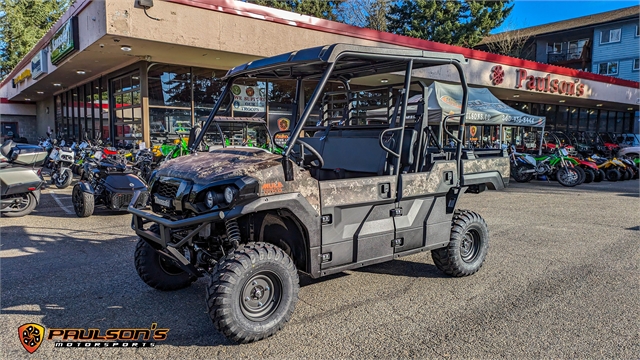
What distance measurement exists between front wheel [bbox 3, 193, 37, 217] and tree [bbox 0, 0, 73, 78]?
3293 cm

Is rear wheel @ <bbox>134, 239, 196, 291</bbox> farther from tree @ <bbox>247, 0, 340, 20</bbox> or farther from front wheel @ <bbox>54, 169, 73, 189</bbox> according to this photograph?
tree @ <bbox>247, 0, 340, 20</bbox>

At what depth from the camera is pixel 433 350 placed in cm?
311

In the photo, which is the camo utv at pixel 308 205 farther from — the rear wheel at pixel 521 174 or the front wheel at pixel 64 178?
the rear wheel at pixel 521 174

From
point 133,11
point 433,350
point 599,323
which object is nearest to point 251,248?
point 433,350

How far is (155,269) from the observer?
4.07 metres

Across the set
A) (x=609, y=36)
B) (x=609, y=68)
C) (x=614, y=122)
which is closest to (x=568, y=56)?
(x=609, y=36)

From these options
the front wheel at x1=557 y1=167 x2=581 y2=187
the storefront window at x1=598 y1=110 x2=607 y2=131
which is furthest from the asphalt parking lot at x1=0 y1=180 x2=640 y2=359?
the storefront window at x1=598 y1=110 x2=607 y2=131

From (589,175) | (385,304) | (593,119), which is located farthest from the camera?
(593,119)

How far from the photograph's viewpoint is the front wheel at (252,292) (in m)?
3.00

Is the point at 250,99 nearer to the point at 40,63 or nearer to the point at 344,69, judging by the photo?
the point at 40,63

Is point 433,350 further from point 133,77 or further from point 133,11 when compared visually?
point 133,77

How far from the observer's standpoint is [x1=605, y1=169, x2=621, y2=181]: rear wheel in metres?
15.0

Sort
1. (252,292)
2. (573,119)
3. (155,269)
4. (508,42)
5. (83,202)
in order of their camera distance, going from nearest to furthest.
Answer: (252,292) → (155,269) → (83,202) → (573,119) → (508,42)

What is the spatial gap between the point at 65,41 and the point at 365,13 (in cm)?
2566
